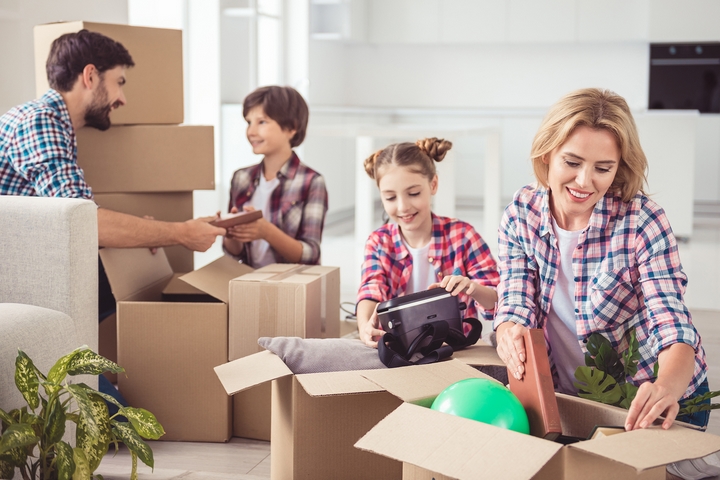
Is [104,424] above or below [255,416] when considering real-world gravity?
above

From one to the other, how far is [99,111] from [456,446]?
1551mm

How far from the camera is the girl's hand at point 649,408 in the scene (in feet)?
3.81

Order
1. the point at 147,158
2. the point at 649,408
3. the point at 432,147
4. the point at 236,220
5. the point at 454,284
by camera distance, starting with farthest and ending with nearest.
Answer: the point at 147,158 < the point at 236,220 < the point at 432,147 < the point at 454,284 < the point at 649,408

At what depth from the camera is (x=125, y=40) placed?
2379 millimetres

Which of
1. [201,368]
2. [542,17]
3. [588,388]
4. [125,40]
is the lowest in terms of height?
[201,368]

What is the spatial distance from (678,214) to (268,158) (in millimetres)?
3630

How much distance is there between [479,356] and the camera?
1622 millimetres

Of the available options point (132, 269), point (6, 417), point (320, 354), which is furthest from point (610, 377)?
point (132, 269)

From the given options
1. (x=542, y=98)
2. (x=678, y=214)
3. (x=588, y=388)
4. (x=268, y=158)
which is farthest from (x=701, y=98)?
(x=588, y=388)

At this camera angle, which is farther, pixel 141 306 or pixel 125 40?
pixel 125 40

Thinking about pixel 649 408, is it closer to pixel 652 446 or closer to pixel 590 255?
pixel 652 446

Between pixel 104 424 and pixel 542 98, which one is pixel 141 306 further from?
pixel 542 98

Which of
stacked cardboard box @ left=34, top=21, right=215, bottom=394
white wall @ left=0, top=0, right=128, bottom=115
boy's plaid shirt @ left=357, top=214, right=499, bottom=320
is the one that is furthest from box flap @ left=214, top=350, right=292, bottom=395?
white wall @ left=0, top=0, right=128, bottom=115

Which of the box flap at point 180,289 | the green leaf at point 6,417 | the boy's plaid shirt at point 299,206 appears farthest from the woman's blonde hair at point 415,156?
the green leaf at point 6,417
